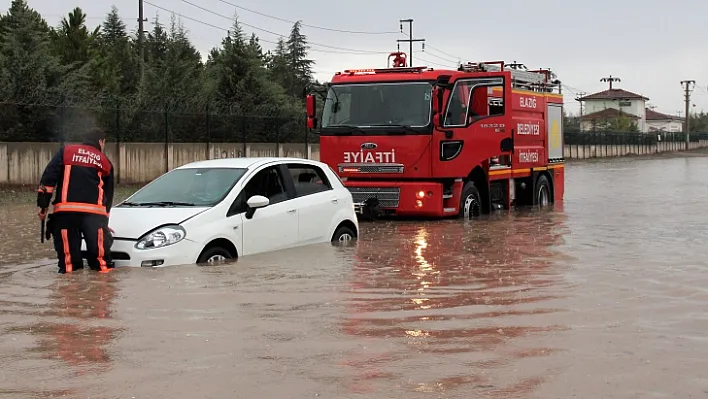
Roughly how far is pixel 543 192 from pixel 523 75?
296 centimetres

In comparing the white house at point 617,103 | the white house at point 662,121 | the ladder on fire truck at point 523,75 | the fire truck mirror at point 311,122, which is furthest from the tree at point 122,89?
the white house at point 662,121

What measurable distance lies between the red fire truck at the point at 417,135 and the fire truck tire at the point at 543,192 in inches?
107

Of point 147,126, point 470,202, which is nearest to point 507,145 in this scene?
point 470,202

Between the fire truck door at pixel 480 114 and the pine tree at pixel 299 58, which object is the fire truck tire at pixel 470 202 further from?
the pine tree at pixel 299 58

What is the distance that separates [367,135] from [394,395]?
1151 cm

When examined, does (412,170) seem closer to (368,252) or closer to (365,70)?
(365,70)

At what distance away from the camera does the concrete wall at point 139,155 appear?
2330cm

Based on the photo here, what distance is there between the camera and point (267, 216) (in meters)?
10.5

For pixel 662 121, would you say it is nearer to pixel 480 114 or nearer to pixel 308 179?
pixel 480 114

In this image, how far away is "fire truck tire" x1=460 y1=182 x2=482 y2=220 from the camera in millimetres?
16959

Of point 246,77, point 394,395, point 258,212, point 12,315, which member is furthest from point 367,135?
point 246,77

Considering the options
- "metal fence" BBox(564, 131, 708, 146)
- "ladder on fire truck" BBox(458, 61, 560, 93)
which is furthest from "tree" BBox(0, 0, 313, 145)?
"metal fence" BBox(564, 131, 708, 146)

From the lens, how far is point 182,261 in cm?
935

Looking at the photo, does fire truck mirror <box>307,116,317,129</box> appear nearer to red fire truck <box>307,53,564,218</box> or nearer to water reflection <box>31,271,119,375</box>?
red fire truck <box>307,53,564,218</box>
